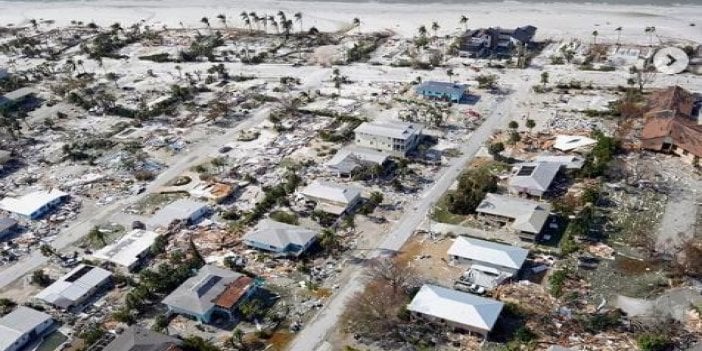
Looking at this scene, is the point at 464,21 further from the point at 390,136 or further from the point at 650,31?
the point at 390,136

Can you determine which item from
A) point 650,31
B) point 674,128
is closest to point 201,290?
point 674,128

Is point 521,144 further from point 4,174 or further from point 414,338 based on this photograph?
point 4,174

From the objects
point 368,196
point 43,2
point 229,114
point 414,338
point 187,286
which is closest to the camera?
point 414,338

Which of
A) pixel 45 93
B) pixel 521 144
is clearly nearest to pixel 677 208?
pixel 521 144

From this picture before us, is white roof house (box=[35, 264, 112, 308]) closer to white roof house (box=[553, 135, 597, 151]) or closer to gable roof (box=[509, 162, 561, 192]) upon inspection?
gable roof (box=[509, 162, 561, 192])

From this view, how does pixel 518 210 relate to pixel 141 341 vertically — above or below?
above

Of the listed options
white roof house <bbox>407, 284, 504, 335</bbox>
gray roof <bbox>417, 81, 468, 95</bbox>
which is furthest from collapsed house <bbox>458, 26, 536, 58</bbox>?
white roof house <bbox>407, 284, 504, 335</bbox>

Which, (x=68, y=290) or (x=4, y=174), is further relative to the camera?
(x=4, y=174)
